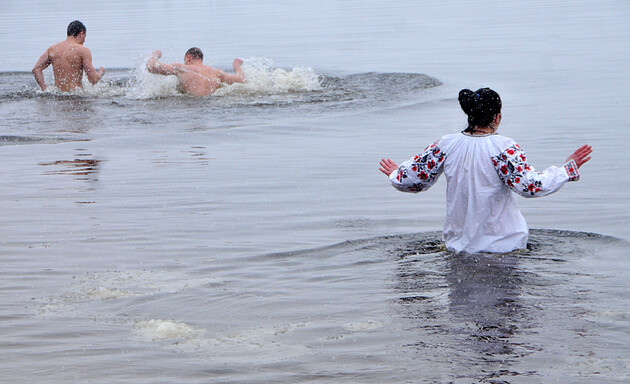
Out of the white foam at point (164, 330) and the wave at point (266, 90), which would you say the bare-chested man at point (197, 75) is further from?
the white foam at point (164, 330)

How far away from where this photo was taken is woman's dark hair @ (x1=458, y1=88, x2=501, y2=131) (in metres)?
6.04

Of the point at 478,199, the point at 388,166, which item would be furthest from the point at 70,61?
the point at 478,199

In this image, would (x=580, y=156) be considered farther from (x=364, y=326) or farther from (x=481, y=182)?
(x=364, y=326)

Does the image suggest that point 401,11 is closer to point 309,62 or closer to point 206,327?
point 309,62

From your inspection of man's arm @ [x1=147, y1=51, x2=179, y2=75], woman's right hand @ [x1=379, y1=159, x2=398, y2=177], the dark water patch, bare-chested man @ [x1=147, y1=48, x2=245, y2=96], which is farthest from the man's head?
woman's right hand @ [x1=379, y1=159, x2=398, y2=177]

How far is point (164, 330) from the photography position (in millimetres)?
5195

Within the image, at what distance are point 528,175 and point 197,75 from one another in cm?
1059

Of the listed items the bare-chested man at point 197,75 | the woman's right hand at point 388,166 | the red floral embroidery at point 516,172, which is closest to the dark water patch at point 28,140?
the bare-chested man at point 197,75

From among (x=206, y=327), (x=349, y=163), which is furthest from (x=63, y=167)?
(x=206, y=327)

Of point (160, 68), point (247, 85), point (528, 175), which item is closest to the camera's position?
point (528, 175)

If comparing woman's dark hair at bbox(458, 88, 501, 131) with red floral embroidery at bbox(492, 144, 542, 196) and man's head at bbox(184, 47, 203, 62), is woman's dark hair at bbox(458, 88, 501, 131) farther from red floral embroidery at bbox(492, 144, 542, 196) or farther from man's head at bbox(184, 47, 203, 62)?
man's head at bbox(184, 47, 203, 62)

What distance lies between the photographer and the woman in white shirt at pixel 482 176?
5.98m

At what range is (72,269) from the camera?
6398mm

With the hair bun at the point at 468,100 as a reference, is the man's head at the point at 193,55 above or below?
above
